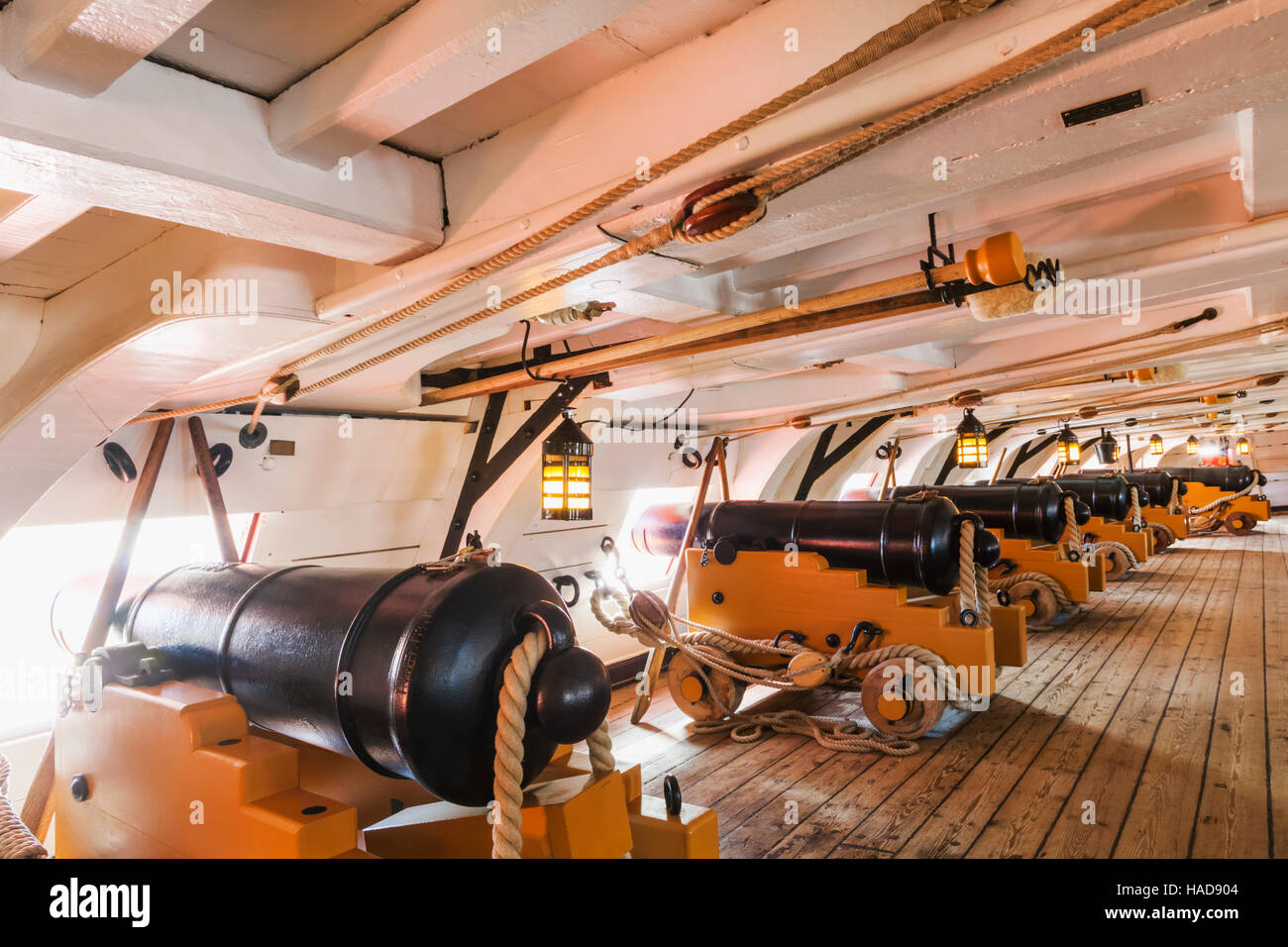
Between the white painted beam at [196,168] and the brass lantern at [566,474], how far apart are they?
1647 millimetres

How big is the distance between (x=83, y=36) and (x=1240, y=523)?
54.2ft

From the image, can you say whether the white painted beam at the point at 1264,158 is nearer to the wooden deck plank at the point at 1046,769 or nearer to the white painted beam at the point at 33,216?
the wooden deck plank at the point at 1046,769

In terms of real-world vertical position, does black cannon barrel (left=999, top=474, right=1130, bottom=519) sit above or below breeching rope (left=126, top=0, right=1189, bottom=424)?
below

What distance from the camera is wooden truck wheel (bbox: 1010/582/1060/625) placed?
6.10 meters

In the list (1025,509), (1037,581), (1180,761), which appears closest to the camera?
(1180,761)

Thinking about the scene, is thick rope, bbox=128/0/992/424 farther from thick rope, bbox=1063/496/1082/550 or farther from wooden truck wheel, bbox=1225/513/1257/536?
wooden truck wheel, bbox=1225/513/1257/536

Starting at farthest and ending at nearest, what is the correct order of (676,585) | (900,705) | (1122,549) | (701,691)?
(1122,549), (676,585), (701,691), (900,705)

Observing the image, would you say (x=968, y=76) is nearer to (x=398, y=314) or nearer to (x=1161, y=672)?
(x=398, y=314)

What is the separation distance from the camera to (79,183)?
1.40 meters

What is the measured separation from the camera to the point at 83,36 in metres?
1.12

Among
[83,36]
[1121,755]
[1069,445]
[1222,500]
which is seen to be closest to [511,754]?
[83,36]

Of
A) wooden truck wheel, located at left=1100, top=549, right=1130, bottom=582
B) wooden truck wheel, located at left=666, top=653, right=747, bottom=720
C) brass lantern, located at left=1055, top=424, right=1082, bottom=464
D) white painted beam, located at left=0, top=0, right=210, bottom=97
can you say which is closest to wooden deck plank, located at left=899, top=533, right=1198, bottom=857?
wooden truck wheel, located at left=666, top=653, right=747, bottom=720

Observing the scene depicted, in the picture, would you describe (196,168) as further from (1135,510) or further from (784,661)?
(1135,510)

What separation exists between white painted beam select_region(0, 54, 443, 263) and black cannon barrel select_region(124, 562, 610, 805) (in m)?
0.77
